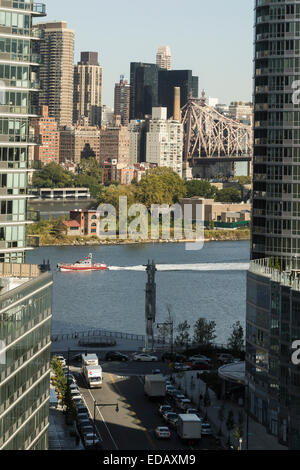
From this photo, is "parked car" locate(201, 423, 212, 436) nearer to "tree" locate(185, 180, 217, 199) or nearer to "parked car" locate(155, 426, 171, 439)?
"parked car" locate(155, 426, 171, 439)

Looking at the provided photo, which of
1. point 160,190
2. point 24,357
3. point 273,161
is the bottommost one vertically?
point 24,357

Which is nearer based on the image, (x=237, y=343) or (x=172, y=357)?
(x=172, y=357)

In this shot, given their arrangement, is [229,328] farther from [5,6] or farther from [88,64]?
[88,64]

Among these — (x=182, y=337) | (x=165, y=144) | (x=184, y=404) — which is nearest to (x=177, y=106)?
(x=165, y=144)

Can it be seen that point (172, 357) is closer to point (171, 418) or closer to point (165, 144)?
point (171, 418)

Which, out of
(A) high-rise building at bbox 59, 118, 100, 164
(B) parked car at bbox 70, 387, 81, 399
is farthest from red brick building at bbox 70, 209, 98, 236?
(A) high-rise building at bbox 59, 118, 100, 164

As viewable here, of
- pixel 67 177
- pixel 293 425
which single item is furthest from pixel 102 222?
pixel 293 425
